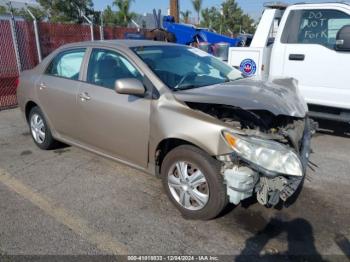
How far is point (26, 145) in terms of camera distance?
5.57m

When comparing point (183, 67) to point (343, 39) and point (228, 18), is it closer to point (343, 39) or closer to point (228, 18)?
point (343, 39)

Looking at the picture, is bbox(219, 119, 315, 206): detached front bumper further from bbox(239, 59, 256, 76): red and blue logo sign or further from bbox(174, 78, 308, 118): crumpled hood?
bbox(239, 59, 256, 76): red and blue logo sign

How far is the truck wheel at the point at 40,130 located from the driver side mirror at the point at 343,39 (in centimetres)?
450

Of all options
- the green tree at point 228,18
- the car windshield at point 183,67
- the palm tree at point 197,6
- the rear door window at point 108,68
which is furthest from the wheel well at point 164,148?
the palm tree at point 197,6

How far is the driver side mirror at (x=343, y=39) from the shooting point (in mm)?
4918

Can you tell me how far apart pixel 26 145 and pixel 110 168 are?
190cm

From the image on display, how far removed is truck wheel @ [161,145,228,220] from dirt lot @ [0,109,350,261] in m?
0.15

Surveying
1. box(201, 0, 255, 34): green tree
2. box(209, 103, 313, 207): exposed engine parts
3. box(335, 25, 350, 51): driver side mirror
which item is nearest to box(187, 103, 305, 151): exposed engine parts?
box(209, 103, 313, 207): exposed engine parts

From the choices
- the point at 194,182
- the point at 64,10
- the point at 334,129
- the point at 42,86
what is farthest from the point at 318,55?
the point at 64,10

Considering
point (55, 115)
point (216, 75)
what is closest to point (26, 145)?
point (55, 115)

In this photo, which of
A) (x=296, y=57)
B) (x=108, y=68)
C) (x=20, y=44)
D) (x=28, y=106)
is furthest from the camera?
(x=20, y=44)

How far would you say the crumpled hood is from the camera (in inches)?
119

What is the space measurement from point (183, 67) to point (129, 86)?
853 millimetres

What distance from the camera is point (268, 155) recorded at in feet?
9.16
